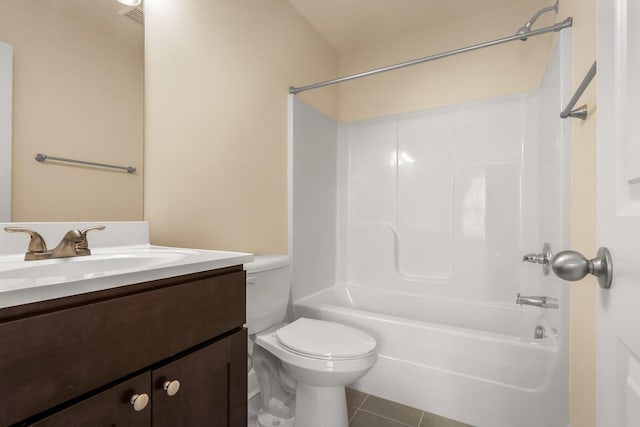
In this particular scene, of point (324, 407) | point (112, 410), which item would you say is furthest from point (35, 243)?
point (324, 407)

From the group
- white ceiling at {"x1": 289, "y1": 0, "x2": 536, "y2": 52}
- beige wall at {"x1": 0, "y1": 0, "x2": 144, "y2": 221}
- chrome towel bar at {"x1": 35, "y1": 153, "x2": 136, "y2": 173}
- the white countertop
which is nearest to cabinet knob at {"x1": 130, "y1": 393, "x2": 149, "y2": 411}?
the white countertop

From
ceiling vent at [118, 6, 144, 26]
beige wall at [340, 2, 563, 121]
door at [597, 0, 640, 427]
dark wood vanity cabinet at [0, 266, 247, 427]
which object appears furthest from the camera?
beige wall at [340, 2, 563, 121]

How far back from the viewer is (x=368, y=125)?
2.54 m

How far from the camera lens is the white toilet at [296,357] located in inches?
49.2

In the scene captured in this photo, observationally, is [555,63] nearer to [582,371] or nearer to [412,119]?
[412,119]

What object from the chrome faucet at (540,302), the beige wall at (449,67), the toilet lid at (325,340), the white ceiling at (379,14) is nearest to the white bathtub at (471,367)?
the chrome faucet at (540,302)

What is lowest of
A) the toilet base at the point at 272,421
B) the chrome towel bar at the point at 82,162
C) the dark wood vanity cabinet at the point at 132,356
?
the toilet base at the point at 272,421

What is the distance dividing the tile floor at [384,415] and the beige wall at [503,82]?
59 centimetres

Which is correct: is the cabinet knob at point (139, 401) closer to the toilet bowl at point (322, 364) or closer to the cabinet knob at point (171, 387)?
the cabinet knob at point (171, 387)

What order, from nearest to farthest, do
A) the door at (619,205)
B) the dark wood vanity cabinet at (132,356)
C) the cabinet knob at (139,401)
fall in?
the door at (619,205)
the dark wood vanity cabinet at (132,356)
the cabinet knob at (139,401)

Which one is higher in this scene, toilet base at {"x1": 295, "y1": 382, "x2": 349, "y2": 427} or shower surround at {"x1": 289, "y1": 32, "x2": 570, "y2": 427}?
shower surround at {"x1": 289, "y1": 32, "x2": 570, "y2": 427}

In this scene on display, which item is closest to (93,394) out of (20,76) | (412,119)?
(20,76)

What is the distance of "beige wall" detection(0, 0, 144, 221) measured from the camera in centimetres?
93

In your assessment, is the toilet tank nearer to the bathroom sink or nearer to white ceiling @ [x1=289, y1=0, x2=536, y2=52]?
the bathroom sink
